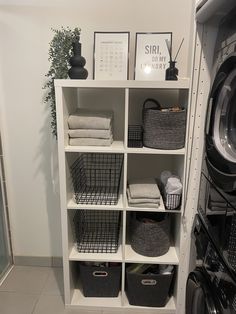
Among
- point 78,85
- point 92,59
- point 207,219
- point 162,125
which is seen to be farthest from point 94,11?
point 207,219

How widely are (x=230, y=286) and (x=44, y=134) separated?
1.40 m

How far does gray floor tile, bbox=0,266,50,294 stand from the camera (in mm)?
1859

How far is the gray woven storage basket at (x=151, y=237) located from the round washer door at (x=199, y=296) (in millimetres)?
262

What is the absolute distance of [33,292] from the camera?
1.83m

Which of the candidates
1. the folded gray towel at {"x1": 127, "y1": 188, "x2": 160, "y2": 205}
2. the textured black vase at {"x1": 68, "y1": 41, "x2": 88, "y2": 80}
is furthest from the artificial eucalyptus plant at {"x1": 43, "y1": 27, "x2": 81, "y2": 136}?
the folded gray towel at {"x1": 127, "y1": 188, "x2": 160, "y2": 205}

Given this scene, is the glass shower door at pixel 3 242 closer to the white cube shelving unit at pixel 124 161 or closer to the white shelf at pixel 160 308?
the white cube shelving unit at pixel 124 161

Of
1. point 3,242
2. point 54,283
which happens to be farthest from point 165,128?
point 3,242

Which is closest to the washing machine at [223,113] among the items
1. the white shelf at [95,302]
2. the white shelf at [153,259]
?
the white shelf at [153,259]

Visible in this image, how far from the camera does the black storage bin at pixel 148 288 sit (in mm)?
1593

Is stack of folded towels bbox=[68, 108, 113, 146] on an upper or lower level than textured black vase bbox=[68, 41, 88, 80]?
lower

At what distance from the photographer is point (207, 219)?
123 cm

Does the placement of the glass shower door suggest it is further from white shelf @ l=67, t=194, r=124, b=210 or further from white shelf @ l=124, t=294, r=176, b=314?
white shelf @ l=124, t=294, r=176, b=314

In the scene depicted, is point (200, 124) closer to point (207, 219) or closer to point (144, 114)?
point (144, 114)

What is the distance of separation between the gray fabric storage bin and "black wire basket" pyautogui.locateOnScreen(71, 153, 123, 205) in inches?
19.6
